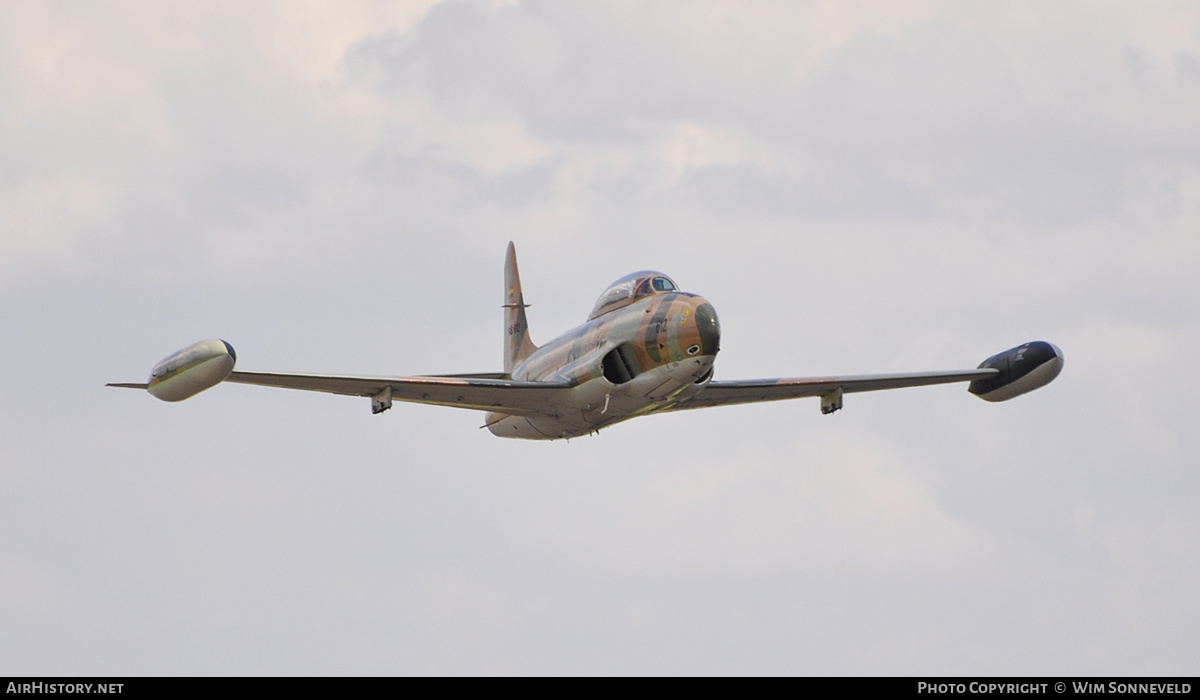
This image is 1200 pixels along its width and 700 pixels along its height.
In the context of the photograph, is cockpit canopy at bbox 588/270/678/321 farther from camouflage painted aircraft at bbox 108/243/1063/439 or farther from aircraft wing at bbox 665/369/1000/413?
aircraft wing at bbox 665/369/1000/413

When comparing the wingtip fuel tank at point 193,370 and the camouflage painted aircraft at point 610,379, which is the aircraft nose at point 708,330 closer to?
the camouflage painted aircraft at point 610,379

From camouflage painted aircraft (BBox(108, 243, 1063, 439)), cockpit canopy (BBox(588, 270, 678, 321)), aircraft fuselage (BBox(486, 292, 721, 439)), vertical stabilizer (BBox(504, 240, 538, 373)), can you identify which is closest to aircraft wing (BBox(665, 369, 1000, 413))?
camouflage painted aircraft (BBox(108, 243, 1063, 439))

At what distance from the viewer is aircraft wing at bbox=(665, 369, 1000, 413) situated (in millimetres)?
55562

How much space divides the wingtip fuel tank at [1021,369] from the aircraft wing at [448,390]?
17224 mm

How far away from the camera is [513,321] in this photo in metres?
66.2

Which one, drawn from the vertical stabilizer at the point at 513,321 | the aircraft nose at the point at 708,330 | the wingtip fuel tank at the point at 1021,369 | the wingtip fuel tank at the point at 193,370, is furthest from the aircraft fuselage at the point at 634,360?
the wingtip fuel tank at the point at 1021,369

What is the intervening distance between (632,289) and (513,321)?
48.0 ft

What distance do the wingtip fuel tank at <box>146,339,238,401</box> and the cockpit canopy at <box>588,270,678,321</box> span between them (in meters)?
13.6

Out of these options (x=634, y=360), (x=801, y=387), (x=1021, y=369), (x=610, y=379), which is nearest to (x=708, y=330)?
(x=634, y=360)

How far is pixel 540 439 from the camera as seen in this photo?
2212 inches

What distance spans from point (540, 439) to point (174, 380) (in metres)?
15.5

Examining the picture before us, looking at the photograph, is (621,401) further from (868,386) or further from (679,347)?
(868,386)
